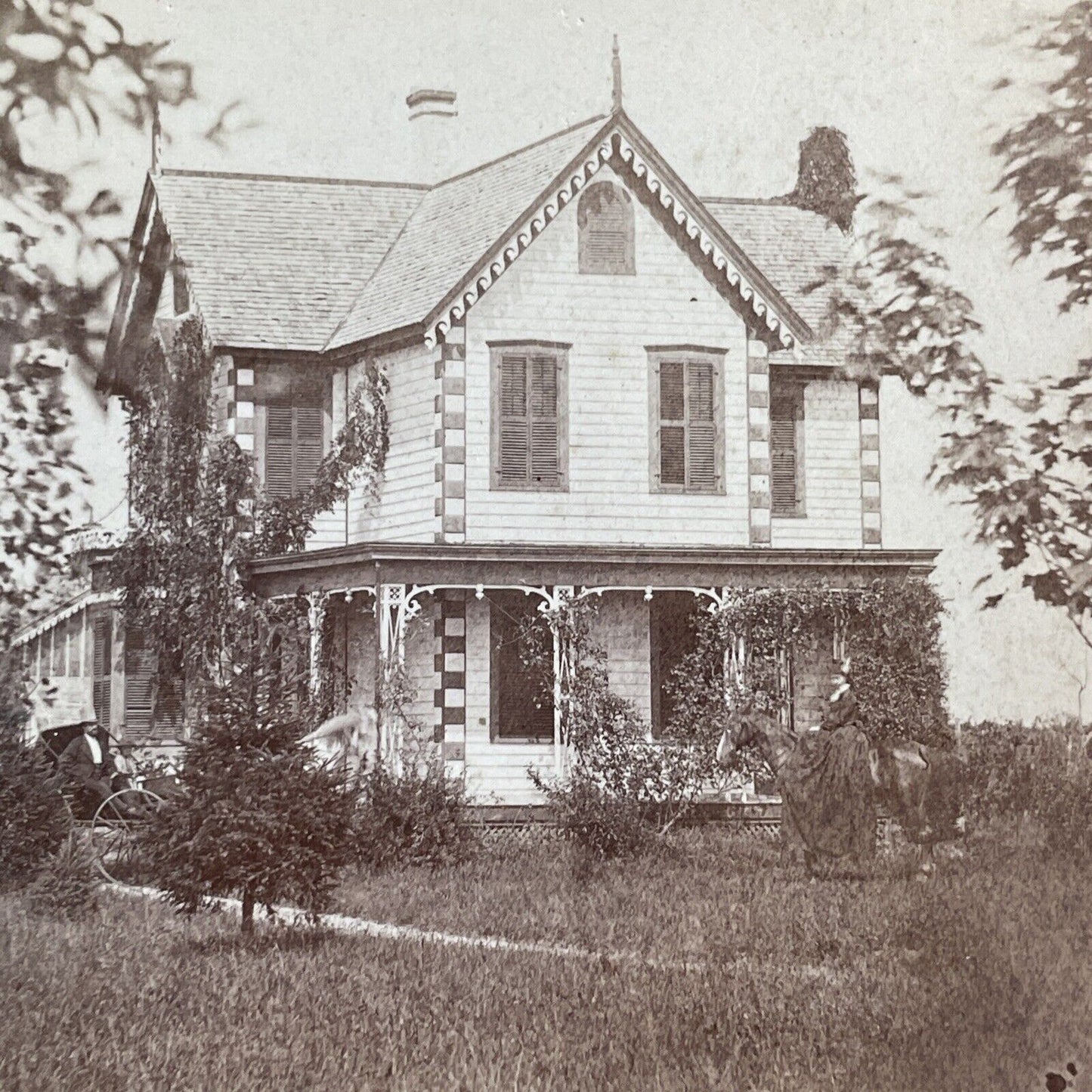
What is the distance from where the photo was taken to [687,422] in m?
15.3

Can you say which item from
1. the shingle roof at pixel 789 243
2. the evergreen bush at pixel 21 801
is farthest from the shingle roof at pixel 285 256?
the evergreen bush at pixel 21 801

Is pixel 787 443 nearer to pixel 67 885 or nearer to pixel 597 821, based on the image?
pixel 597 821

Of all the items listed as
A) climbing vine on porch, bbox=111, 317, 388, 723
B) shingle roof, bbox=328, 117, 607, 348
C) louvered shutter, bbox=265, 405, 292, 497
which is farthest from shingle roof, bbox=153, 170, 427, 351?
louvered shutter, bbox=265, 405, 292, 497

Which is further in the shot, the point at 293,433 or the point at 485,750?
the point at 293,433

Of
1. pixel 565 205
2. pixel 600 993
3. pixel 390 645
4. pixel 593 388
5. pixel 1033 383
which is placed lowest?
pixel 600 993

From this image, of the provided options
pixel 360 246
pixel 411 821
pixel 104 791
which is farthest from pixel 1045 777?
pixel 360 246

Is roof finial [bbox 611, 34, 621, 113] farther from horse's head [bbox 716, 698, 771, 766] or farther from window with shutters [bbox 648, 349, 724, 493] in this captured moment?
horse's head [bbox 716, 698, 771, 766]

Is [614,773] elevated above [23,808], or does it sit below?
above

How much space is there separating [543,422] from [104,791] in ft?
16.4

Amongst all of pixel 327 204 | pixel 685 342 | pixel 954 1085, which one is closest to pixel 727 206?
pixel 685 342

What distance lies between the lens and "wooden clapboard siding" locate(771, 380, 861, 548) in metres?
16.0

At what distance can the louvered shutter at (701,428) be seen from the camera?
49.7 feet

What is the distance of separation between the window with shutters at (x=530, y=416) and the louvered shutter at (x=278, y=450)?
5.88 feet

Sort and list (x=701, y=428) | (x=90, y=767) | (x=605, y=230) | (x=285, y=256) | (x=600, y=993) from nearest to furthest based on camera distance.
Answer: (x=600, y=993)
(x=90, y=767)
(x=285, y=256)
(x=605, y=230)
(x=701, y=428)
